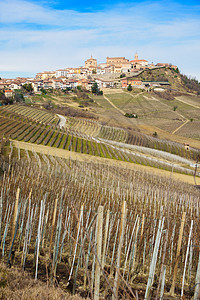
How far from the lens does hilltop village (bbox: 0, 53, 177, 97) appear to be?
116 meters

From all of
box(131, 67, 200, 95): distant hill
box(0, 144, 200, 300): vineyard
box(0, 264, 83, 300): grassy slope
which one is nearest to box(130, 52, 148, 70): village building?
box(131, 67, 200, 95): distant hill

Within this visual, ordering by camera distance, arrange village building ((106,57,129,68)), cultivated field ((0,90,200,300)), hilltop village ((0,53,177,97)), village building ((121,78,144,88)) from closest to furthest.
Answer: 1. cultivated field ((0,90,200,300))
2. hilltop village ((0,53,177,97))
3. village building ((121,78,144,88))
4. village building ((106,57,129,68))

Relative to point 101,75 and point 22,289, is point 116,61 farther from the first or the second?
point 22,289

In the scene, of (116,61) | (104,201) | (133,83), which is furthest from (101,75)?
(104,201)

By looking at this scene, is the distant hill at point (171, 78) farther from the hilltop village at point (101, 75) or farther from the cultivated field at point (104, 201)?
the cultivated field at point (104, 201)

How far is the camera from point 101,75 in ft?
474

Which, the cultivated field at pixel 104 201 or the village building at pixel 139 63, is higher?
the village building at pixel 139 63

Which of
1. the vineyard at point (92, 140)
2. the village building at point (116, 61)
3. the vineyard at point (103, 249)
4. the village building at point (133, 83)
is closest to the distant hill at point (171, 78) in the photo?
the village building at point (133, 83)

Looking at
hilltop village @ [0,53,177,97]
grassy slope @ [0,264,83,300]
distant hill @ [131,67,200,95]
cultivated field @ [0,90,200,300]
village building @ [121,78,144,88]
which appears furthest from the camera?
distant hill @ [131,67,200,95]

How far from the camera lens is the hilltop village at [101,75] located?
382 ft

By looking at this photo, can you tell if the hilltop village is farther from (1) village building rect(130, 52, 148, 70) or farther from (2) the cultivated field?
(2) the cultivated field

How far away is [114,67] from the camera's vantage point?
5965 inches

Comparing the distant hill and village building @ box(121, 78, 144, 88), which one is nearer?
village building @ box(121, 78, 144, 88)

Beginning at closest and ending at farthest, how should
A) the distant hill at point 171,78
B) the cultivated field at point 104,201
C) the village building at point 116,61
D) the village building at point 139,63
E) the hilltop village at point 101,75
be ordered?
the cultivated field at point 104,201 < the hilltop village at point 101,75 < the distant hill at point 171,78 < the village building at point 139,63 < the village building at point 116,61
